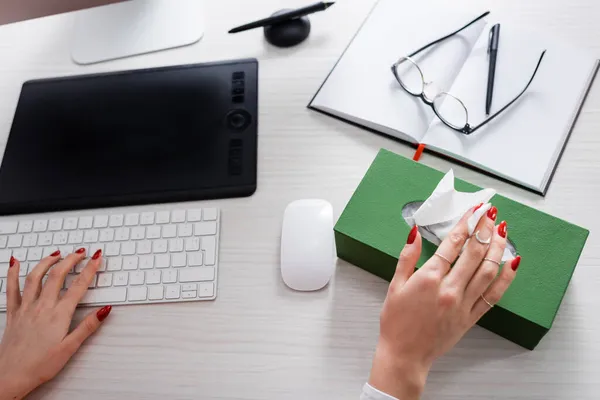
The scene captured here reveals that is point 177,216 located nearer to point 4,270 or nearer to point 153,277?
point 153,277

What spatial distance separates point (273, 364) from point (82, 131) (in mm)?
472

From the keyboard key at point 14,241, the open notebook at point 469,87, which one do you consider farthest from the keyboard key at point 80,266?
the open notebook at point 469,87

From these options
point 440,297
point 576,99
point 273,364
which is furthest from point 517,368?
point 576,99

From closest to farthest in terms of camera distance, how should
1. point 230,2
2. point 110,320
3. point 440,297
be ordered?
1. point 440,297
2. point 110,320
3. point 230,2

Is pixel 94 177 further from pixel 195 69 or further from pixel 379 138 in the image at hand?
pixel 379 138

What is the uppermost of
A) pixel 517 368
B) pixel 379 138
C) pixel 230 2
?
pixel 230 2

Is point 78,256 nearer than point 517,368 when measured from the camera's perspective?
No

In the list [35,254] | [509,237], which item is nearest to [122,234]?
[35,254]

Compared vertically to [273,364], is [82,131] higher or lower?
higher

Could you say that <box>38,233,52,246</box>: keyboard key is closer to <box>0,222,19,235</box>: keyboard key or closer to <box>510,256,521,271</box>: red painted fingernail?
<box>0,222,19,235</box>: keyboard key

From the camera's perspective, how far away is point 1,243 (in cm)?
75

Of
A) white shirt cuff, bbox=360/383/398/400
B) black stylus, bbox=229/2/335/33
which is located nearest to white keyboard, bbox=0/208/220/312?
white shirt cuff, bbox=360/383/398/400

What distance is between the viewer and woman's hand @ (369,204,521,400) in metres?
0.57

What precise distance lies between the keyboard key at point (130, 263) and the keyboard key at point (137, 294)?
3 cm
